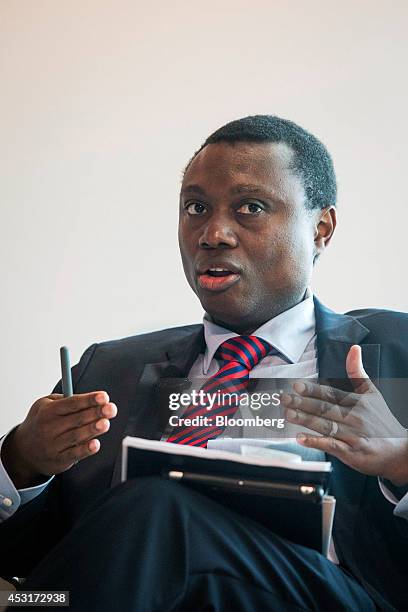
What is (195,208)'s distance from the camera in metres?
1.70

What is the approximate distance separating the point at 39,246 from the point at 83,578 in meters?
1.20

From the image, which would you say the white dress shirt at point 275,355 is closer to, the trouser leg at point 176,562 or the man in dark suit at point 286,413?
the man in dark suit at point 286,413

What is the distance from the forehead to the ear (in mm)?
109

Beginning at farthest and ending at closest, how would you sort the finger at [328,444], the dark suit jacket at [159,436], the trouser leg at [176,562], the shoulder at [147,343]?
the shoulder at [147,343]
the dark suit jacket at [159,436]
the finger at [328,444]
the trouser leg at [176,562]

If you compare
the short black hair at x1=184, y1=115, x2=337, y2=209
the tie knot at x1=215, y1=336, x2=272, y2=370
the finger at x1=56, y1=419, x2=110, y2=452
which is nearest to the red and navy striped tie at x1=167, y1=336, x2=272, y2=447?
the tie knot at x1=215, y1=336, x2=272, y2=370

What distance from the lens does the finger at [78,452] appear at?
4.35 ft

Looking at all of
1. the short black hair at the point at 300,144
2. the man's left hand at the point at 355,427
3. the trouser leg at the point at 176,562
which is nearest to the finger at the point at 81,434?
the trouser leg at the point at 176,562

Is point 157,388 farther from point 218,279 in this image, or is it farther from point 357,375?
point 357,375

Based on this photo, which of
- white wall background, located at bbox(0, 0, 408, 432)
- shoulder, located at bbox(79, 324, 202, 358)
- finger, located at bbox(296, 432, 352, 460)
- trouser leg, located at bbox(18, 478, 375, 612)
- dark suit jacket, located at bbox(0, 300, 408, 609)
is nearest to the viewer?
trouser leg, located at bbox(18, 478, 375, 612)

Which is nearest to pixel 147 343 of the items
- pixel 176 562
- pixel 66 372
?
pixel 66 372

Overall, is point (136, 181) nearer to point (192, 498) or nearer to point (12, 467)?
point (12, 467)

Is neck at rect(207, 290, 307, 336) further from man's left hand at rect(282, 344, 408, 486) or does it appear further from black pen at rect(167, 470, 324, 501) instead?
black pen at rect(167, 470, 324, 501)

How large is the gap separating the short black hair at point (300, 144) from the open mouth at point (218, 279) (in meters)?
0.24

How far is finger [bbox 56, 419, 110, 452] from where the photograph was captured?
50.9 inches
